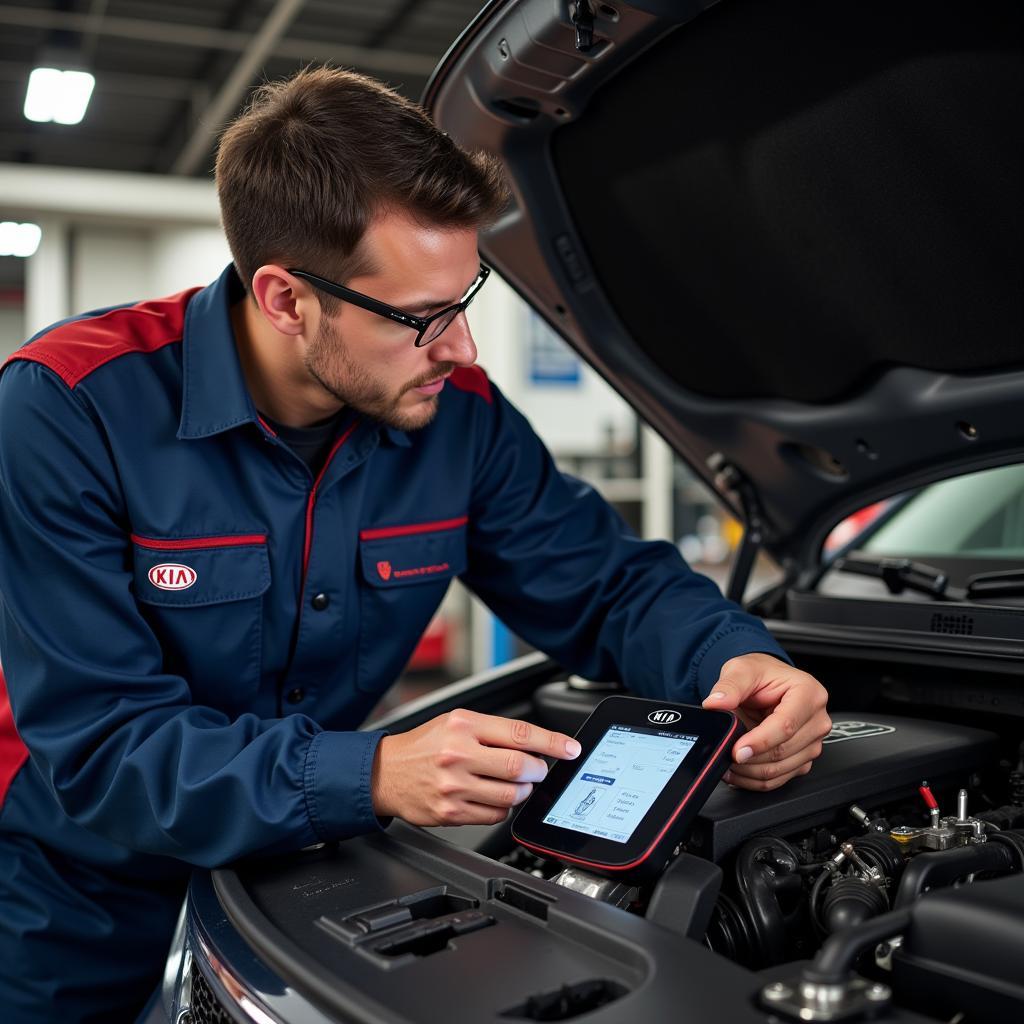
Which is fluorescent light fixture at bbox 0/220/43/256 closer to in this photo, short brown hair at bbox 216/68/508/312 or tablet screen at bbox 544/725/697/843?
short brown hair at bbox 216/68/508/312

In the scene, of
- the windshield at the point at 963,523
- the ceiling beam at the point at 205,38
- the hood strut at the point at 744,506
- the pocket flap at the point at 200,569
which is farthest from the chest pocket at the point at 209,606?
the ceiling beam at the point at 205,38

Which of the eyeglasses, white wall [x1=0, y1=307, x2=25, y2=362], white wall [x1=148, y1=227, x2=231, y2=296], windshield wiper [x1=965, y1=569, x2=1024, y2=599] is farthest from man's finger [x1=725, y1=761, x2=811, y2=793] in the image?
white wall [x1=0, y1=307, x2=25, y2=362]

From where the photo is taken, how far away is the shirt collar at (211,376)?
1362 mm

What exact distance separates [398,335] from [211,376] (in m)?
0.23

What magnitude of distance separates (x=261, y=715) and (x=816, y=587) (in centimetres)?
87

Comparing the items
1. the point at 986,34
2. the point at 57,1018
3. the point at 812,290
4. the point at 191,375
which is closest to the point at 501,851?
the point at 57,1018

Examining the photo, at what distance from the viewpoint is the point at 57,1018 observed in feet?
4.51

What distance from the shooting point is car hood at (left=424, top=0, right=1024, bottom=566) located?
1.18 m

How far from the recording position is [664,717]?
1131 mm

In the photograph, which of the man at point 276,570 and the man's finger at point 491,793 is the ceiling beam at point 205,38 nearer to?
the man at point 276,570

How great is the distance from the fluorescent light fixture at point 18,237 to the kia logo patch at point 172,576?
20.3 feet

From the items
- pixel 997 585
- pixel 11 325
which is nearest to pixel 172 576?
pixel 997 585

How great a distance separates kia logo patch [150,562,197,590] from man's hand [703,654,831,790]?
0.61 metres

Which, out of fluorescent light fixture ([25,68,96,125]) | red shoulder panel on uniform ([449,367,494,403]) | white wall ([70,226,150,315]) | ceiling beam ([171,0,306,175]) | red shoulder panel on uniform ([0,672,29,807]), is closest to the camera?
red shoulder panel on uniform ([0,672,29,807])
